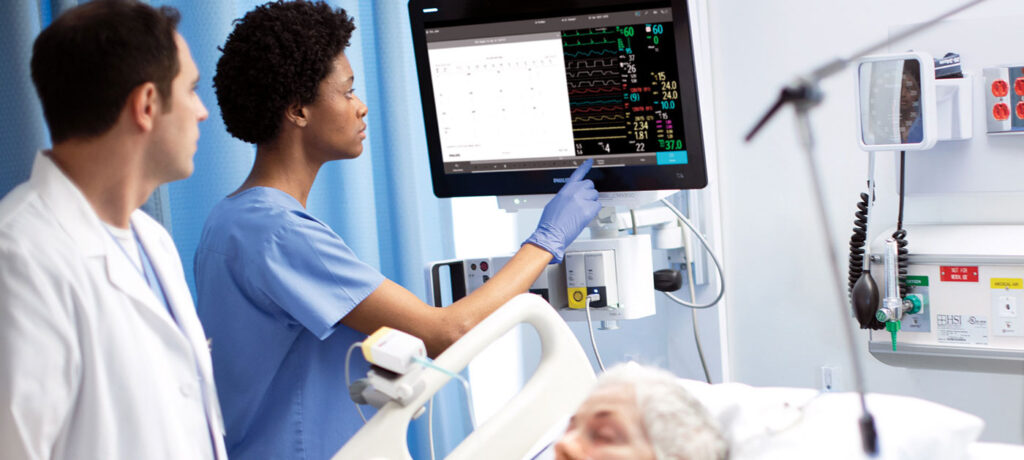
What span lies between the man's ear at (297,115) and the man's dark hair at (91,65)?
1.27 ft

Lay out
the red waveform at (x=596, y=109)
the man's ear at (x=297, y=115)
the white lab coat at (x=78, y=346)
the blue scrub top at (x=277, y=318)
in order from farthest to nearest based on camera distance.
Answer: the red waveform at (x=596, y=109) < the man's ear at (x=297, y=115) < the blue scrub top at (x=277, y=318) < the white lab coat at (x=78, y=346)

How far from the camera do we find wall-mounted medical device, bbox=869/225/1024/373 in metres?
1.87

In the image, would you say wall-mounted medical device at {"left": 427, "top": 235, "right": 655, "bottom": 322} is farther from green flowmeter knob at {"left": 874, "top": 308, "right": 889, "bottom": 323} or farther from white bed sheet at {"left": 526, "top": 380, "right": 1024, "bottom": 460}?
white bed sheet at {"left": 526, "top": 380, "right": 1024, "bottom": 460}

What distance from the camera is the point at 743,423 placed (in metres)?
1.26

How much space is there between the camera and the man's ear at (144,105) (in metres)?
1.12

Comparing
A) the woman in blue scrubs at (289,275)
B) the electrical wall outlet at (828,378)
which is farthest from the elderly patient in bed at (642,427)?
the electrical wall outlet at (828,378)

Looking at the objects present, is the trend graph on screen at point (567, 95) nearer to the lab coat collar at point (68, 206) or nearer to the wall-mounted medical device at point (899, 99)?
the wall-mounted medical device at point (899, 99)

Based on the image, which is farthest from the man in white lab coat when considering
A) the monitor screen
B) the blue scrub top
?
the monitor screen

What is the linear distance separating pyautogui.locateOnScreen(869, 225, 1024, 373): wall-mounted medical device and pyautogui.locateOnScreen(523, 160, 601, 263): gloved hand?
0.70 m

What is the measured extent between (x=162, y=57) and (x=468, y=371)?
174 cm

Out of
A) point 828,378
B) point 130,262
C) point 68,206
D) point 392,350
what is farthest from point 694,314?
point 68,206

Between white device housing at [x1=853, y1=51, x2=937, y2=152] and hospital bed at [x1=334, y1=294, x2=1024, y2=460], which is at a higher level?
white device housing at [x1=853, y1=51, x2=937, y2=152]

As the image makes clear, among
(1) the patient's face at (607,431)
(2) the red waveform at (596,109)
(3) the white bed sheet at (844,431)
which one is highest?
(2) the red waveform at (596,109)

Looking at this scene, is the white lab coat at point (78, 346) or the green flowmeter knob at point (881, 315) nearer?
the white lab coat at point (78, 346)
